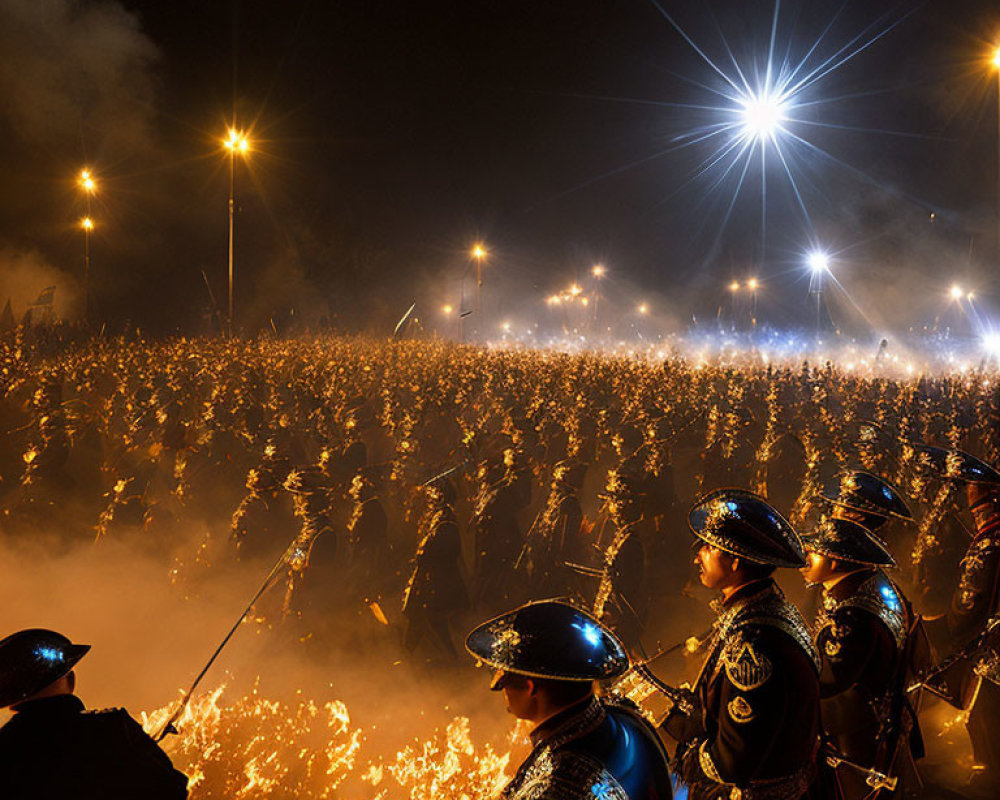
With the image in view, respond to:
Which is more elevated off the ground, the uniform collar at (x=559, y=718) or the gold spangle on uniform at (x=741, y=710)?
the gold spangle on uniform at (x=741, y=710)

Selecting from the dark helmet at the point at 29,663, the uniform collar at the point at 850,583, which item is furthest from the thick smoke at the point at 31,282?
the uniform collar at the point at 850,583

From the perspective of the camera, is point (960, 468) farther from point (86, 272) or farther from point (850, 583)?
point (86, 272)

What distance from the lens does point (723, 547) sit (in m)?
2.36

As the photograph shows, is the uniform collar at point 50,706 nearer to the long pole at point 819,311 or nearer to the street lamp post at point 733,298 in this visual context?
the long pole at point 819,311

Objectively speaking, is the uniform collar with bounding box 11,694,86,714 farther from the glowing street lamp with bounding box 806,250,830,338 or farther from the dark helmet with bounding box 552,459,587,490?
the glowing street lamp with bounding box 806,250,830,338

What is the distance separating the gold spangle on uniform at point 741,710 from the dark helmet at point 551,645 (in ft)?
2.42

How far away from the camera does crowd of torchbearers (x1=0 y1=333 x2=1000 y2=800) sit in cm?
214

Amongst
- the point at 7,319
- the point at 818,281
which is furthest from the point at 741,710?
the point at 818,281

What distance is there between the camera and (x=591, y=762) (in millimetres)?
1534

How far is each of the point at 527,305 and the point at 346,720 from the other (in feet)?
178

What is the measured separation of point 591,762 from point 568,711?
15 cm

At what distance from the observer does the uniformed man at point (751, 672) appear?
2121 mm

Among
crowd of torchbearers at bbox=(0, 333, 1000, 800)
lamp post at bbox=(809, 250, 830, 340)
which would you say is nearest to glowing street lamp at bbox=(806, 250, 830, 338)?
lamp post at bbox=(809, 250, 830, 340)

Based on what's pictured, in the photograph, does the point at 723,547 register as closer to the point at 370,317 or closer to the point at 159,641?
the point at 159,641
